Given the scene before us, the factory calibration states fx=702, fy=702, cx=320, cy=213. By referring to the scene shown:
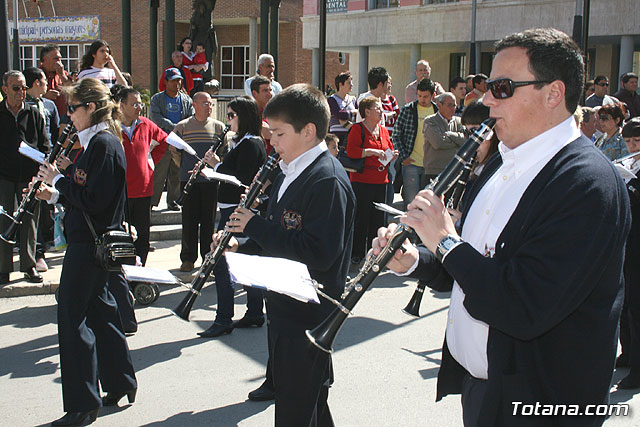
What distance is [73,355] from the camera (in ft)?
13.6

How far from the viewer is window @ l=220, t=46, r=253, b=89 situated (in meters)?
41.5

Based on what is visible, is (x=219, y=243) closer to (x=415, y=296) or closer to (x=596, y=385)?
(x=415, y=296)

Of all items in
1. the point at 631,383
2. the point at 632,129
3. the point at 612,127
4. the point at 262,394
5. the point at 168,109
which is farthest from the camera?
the point at 168,109

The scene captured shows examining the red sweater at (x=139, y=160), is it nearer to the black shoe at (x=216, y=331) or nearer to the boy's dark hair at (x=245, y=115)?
the boy's dark hair at (x=245, y=115)

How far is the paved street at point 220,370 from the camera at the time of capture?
4.42 meters

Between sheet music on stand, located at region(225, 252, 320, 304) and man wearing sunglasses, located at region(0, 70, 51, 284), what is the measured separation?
510cm

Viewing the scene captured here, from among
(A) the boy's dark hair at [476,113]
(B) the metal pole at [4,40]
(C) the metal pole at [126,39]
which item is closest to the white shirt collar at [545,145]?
(A) the boy's dark hair at [476,113]

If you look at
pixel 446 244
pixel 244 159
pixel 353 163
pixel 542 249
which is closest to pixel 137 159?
pixel 244 159

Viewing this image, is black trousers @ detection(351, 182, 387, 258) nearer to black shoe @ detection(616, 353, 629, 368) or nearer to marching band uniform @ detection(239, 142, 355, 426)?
black shoe @ detection(616, 353, 629, 368)

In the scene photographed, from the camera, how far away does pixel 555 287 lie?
1918 millimetres

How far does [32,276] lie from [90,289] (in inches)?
133

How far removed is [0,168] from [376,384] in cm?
469

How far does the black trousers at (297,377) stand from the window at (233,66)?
3909 centimetres

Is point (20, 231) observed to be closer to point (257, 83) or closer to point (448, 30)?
point (257, 83)
